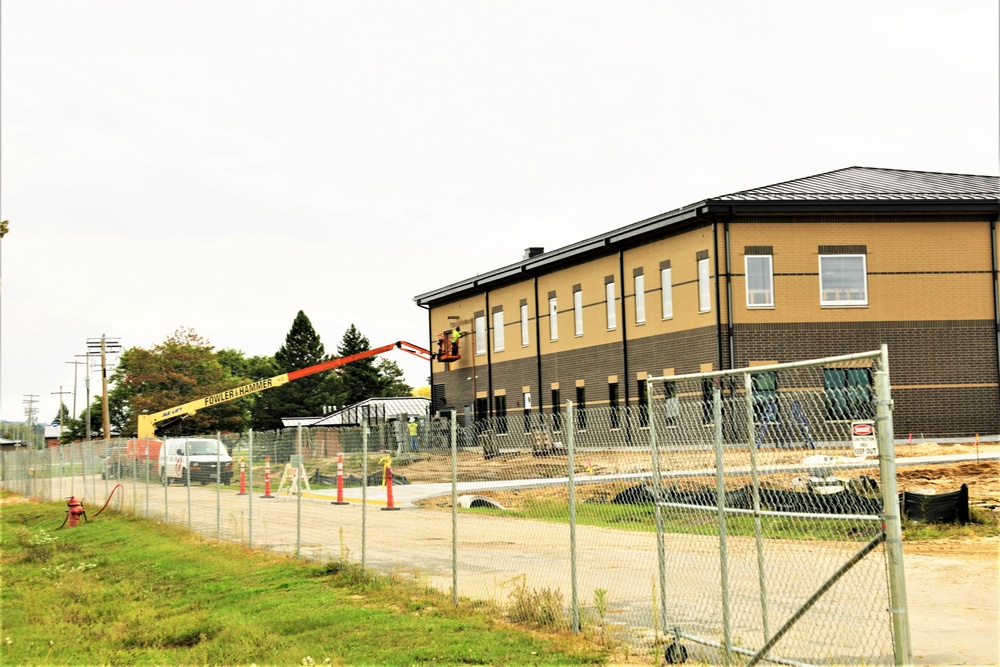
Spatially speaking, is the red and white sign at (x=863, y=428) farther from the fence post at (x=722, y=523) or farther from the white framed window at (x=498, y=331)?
the white framed window at (x=498, y=331)

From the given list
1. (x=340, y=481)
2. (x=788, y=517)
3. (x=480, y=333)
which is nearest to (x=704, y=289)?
(x=340, y=481)

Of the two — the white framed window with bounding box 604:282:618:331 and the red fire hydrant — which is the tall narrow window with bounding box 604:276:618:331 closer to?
the white framed window with bounding box 604:282:618:331

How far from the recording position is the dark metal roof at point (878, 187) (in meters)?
37.1

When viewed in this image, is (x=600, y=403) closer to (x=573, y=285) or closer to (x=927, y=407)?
(x=573, y=285)

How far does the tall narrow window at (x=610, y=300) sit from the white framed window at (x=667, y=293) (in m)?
3.70

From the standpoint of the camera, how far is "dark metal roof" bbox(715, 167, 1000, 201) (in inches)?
1459

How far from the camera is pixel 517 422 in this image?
1551cm

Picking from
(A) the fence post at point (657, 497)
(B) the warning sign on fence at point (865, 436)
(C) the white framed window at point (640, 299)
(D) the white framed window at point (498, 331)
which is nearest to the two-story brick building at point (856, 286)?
(C) the white framed window at point (640, 299)

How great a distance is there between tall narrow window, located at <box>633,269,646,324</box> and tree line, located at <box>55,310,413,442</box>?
5826 centimetres

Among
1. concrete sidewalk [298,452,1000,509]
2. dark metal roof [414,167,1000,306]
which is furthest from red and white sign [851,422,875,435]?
dark metal roof [414,167,1000,306]

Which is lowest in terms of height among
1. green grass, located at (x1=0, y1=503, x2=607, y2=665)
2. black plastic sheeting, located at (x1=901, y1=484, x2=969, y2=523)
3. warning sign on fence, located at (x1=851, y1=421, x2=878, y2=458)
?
green grass, located at (x1=0, y1=503, x2=607, y2=665)

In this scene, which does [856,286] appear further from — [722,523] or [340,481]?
[722,523]

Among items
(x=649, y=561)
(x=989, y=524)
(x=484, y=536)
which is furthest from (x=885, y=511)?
(x=989, y=524)

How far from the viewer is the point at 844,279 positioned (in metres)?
37.4
